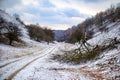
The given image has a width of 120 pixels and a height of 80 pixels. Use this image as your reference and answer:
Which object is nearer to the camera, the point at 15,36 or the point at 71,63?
the point at 71,63

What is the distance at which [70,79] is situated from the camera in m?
18.4

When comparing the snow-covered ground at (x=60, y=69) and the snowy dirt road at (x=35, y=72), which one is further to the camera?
the snow-covered ground at (x=60, y=69)

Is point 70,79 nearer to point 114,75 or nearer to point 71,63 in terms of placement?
point 114,75

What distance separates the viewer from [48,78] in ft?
59.6

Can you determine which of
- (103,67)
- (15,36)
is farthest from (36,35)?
(103,67)

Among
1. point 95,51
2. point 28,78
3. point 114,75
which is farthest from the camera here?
point 95,51

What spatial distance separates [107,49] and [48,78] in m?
19.5

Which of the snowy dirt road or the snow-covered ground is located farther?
the snow-covered ground

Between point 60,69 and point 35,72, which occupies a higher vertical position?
point 35,72

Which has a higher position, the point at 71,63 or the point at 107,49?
the point at 107,49

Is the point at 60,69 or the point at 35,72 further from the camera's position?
the point at 60,69

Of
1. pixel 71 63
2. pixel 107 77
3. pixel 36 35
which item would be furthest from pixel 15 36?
pixel 36 35

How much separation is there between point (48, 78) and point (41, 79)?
1.01 metres

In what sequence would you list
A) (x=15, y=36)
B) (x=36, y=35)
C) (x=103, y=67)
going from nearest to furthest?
(x=103, y=67) → (x=15, y=36) → (x=36, y=35)
